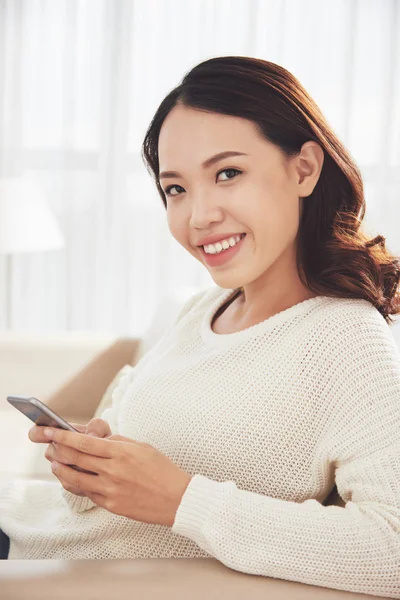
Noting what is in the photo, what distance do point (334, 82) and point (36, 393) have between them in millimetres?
2127

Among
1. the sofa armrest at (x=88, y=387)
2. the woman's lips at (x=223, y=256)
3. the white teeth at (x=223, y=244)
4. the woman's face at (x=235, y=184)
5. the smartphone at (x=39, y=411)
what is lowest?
the sofa armrest at (x=88, y=387)

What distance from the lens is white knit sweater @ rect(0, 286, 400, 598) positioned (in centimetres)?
97

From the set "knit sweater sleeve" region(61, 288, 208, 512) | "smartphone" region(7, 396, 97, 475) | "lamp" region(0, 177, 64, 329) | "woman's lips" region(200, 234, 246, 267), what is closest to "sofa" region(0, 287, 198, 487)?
"lamp" region(0, 177, 64, 329)

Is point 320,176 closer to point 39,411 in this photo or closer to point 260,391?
point 260,391

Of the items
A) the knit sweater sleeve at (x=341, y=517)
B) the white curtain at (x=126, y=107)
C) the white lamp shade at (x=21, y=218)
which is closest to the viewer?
the knit sweater sleeve at (x=341, y=517)

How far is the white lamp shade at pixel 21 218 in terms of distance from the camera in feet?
10.4

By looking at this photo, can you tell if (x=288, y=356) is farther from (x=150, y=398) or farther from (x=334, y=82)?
(x=334, y=82)

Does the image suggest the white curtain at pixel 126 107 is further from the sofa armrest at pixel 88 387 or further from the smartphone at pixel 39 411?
the smartphone at pixel 39 411

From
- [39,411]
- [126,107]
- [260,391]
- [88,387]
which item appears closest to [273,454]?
[260,391]

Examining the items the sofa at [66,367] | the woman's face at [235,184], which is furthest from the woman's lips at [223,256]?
the sofa at [66,367]

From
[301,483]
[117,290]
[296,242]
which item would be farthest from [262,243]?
[117,290]

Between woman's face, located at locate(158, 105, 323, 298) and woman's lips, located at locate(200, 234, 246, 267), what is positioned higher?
woman's face, located at locate(158, 105, 323, 298)

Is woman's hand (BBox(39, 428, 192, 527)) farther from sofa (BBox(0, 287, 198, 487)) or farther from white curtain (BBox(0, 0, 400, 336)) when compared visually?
white curtain (BBox(0, 0, 400, 336))

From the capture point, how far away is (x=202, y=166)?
45.7 inches
